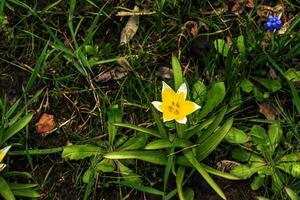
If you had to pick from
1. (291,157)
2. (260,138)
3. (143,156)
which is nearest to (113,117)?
(143,156)

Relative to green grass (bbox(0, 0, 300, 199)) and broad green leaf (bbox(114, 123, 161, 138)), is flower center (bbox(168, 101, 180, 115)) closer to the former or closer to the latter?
broad green leaf (bbox(114, 123, 161, 138))

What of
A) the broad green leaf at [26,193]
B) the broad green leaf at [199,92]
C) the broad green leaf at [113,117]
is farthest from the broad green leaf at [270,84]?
the broad green leaf at [26,193]

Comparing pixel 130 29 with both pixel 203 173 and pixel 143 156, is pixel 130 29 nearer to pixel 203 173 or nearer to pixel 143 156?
pixel 143 156

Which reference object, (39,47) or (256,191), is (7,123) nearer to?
(39,47)

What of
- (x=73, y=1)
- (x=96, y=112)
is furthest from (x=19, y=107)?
(x=73, y=1)

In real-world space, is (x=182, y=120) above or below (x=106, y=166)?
above

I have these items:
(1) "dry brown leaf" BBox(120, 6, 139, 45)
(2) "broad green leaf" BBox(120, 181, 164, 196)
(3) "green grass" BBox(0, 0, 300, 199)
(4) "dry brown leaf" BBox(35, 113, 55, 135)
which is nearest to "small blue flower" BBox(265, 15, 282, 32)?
(3) "green grass" BBox(0, 0, 300, 199)

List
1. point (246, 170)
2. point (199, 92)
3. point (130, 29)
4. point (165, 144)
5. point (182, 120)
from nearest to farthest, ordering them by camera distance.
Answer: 1. point (182, 120)
2. point (165, 144)
3. point (246, 170)
4. point (199, 92)
5. point (130, 29)
